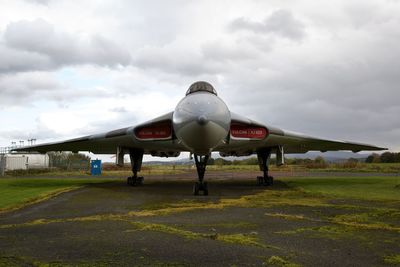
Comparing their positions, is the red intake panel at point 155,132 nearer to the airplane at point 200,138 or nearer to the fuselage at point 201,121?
the airplane at point 200,138

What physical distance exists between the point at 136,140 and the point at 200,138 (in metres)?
4.91

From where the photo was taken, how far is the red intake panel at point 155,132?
14.6 metres

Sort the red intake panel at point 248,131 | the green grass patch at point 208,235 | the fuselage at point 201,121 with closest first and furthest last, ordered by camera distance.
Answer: the green grass patch at point 208,235
the fuselage at point 201,121
the red intake panel at point 248,131

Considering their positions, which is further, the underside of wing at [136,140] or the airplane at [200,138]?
the underside of wing at [136,140]

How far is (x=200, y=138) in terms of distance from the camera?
1112 cm

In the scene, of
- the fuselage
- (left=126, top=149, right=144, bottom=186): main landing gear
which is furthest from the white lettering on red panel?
(left=126, top=149, right=144, bottom=186): main landing gear

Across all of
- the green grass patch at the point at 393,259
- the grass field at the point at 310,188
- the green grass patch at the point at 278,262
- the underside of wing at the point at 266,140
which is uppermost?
the underside of wing at the point at 266,140

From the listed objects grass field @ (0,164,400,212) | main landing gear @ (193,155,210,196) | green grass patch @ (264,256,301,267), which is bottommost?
grass field @ (0,164,400,212)

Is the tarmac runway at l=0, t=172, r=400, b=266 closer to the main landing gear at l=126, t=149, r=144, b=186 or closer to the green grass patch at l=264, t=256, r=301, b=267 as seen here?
the green grass patch at l=264, t=256, r=301, b=267

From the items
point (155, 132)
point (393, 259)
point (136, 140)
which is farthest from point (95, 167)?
point (393, 259)

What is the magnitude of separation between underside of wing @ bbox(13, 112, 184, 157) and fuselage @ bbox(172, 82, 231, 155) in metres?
2.68

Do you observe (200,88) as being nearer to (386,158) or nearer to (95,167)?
(95,167)

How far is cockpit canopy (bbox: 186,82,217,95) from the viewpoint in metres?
14.3

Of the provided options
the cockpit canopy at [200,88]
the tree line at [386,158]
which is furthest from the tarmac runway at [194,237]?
the tree line at [386,158]
